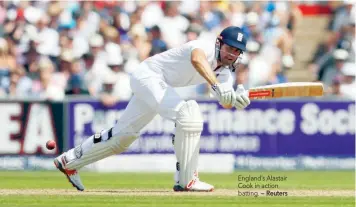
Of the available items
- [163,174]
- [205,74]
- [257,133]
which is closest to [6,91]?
[163,174]

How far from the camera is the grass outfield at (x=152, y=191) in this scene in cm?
861

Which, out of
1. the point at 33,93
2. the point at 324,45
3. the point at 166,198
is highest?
the point at 324,45

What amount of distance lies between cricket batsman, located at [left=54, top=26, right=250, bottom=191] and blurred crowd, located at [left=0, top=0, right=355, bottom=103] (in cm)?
512

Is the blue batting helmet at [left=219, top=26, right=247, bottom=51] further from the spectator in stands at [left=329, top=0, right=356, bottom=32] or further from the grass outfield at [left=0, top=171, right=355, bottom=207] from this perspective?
the spectator in stands at [left=329, top=0, right=356, bottom=32]

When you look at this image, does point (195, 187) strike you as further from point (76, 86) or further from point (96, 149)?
point (76, 86)

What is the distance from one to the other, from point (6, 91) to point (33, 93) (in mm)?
414

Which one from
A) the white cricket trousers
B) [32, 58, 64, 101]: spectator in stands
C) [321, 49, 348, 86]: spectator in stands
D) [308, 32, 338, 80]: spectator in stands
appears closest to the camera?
the white cricket trousers

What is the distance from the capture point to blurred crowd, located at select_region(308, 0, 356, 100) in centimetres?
1569

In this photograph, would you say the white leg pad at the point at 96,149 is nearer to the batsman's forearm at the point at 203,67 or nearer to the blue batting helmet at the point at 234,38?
the batsman's forearm at the point at 203,67

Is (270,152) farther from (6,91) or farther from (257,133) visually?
(6,91)

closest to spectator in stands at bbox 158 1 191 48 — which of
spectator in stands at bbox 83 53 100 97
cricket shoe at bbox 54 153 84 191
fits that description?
spectator in stands at bbox 83 53 100 97

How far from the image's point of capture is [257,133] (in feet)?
49.2

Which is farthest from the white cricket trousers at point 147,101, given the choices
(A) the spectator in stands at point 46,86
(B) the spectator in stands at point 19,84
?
(B) the spectator in stands at point 19,84

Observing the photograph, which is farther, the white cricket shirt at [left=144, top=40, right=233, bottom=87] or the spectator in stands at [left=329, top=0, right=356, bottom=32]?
the spectator in stands at [left=329, top=0, right=356, bottom=32]
